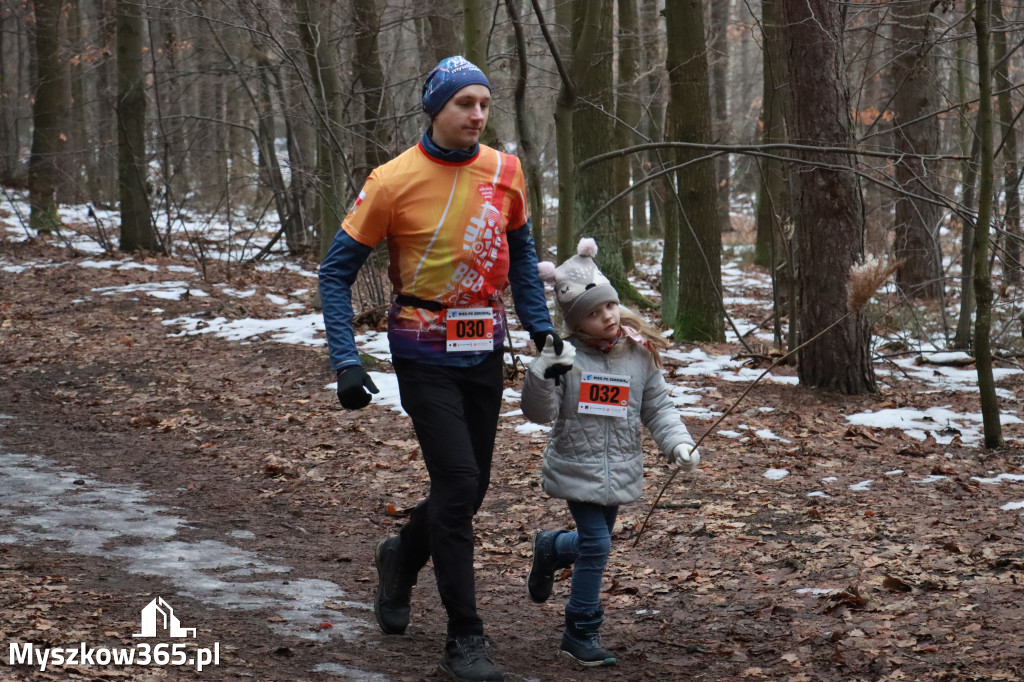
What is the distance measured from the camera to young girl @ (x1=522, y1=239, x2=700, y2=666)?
4094 mm

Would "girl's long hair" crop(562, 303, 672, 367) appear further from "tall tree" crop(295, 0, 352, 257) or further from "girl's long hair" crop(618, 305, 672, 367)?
"tall tree" crop(295, 0, 352, 257)

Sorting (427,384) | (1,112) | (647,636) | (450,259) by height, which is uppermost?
(1,112)

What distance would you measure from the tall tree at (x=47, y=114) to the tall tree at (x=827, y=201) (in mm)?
15761

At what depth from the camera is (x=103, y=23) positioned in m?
19.0

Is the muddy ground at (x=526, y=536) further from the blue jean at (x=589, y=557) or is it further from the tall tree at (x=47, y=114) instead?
the tall tree at (x=47, y=114)

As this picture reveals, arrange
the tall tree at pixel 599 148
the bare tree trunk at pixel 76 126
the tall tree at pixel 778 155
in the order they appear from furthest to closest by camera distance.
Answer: the bare tree trunk at pixel 76 126
the tall tree at pixel 599 148
the tall tree at pixel 778 155

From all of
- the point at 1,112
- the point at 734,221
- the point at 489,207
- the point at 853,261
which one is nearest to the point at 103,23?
the point at 1,112

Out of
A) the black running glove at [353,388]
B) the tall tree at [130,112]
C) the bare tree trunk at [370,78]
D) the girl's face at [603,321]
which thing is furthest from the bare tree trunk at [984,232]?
the tall tree at [130,112]

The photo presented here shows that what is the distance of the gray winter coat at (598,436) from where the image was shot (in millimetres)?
4086

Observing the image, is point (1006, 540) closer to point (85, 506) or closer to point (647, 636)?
point (647, 636)

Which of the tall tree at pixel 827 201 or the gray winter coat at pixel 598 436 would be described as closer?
the gray winter coat at pixel 598 436

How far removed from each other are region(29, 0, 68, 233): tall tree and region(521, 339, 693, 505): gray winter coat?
60.5 feet

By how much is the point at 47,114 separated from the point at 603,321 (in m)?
19.7

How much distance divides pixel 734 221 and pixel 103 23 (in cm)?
2193
